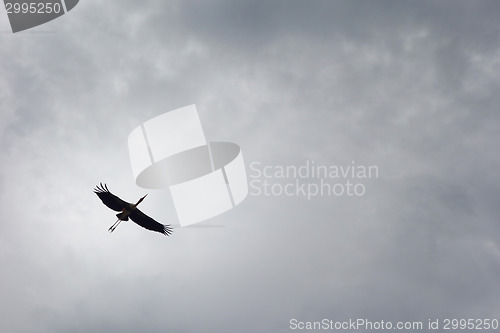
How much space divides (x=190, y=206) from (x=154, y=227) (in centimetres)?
691

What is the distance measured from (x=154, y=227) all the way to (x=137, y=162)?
9730 millimetres

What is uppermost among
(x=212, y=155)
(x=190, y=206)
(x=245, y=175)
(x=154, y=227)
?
(x=212, y=155)

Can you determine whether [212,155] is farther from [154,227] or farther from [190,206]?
[154,227]

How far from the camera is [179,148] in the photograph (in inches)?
2916

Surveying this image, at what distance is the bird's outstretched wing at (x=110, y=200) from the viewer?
62.9 meters

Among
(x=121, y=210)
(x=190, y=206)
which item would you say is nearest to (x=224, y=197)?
(x=190, y=206)

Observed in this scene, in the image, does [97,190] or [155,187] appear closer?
[97,190]

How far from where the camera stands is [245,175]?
77188 mm

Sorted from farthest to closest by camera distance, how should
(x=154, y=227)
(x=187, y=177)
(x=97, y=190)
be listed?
1. (x=187, y=177)
2. (x=154, y=227)
3. (x=97, y=190)

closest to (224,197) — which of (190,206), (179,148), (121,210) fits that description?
(190,206)

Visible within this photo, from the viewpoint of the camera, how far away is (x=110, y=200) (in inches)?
2525

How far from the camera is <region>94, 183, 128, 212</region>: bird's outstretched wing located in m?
62.9

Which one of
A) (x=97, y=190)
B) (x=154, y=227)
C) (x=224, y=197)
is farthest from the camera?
(x=224, y=197)

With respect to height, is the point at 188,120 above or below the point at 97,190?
above
